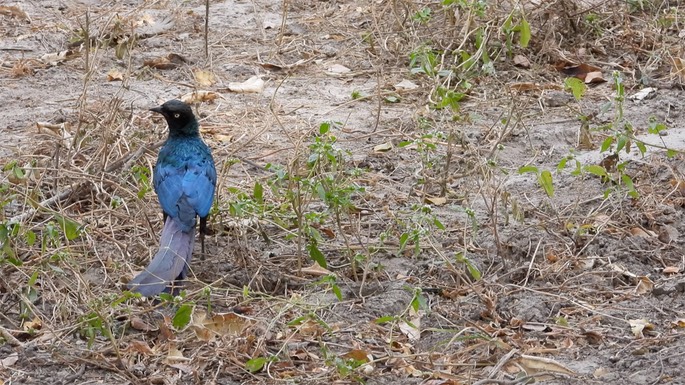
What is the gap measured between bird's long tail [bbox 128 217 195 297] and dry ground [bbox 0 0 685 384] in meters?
Result: 0.10

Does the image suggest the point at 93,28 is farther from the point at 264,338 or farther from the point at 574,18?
the point at 264,338

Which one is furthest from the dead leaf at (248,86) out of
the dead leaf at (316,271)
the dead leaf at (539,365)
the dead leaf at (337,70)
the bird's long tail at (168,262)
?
the dead leaf at (539,365)

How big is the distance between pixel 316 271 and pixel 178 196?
29.5 inches

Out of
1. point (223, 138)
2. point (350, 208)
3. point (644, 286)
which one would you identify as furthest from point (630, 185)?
point (223, 138)

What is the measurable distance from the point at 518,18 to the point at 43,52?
11.1 feet

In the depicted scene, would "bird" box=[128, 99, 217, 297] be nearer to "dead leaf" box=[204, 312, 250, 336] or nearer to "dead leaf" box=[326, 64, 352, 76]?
"dead leaf" box=[204, 312, 250, 336]

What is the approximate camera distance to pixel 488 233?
5.57 meters

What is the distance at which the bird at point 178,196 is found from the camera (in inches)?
194

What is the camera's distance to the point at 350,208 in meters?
5.59

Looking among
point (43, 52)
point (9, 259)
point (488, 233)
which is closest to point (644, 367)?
point (488, 233)

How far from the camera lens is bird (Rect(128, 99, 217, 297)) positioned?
493 cm

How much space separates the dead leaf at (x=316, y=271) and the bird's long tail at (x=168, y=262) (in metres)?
0.54

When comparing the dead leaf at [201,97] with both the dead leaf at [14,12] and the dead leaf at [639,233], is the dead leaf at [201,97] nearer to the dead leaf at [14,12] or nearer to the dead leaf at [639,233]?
the dead leaf at [14,12]

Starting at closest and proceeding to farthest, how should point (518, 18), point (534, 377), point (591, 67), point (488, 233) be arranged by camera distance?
point (534, 377), point (488, 233), point (518, 18), point (591, 67)
